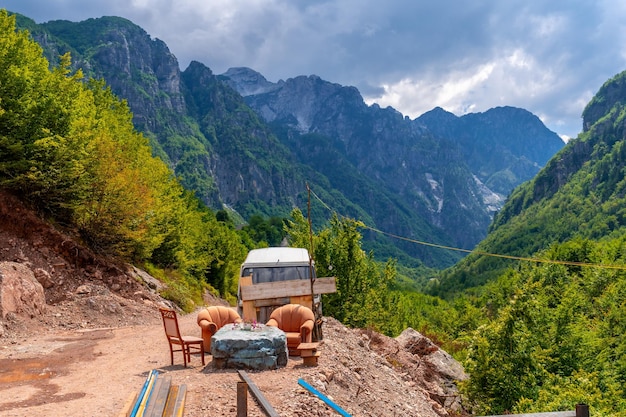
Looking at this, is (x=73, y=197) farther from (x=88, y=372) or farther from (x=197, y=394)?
(x=197, y=394)

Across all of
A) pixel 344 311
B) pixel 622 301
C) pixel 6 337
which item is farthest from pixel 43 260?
pixel 622 301

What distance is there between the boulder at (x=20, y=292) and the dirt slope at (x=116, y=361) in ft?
1.22

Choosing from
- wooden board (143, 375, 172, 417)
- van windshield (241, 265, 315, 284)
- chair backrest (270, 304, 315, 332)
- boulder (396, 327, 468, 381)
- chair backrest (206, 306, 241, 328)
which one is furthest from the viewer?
boulder (396, 327, 468, 381)

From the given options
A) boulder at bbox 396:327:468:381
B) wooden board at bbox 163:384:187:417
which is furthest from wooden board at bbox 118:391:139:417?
boulder at bbox 396:327:468:381

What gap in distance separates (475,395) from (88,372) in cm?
1722

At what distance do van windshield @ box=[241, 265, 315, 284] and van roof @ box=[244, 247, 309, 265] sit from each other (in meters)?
0.28

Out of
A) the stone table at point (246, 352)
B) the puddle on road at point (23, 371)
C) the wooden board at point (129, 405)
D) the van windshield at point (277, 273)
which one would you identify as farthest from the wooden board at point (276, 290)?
the wooden board at point (129, 405)

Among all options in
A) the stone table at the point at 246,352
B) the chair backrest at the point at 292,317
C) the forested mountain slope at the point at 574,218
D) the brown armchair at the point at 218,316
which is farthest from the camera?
the forested mountain slope at the point at 574,218

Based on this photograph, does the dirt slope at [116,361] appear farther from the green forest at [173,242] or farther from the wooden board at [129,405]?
the green forest at [173,242]

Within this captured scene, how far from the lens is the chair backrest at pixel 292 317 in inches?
513

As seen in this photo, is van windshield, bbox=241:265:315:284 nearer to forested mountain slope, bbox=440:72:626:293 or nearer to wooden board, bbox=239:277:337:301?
wooden board, bbox=239:277:337:301

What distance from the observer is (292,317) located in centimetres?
1309

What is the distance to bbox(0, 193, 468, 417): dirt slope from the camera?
8523mm

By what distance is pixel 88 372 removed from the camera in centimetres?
1081
